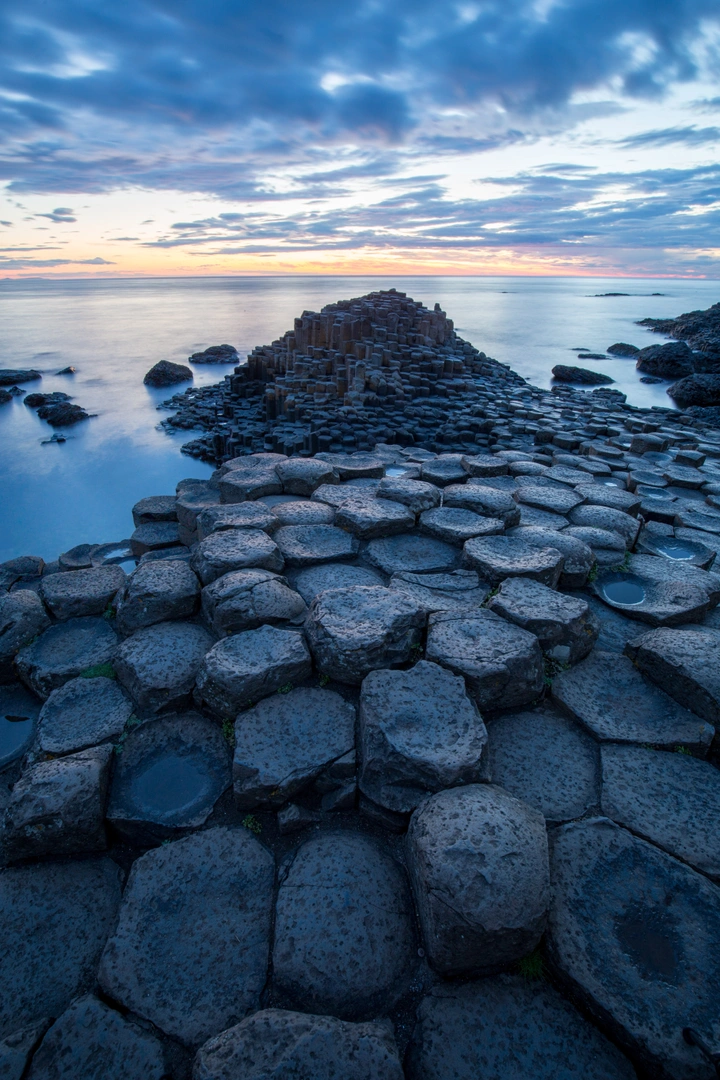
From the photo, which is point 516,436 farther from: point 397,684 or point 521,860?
point 521,860

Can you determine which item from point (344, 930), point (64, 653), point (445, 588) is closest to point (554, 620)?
point (445, 588)

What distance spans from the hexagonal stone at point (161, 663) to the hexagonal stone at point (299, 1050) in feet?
4.43

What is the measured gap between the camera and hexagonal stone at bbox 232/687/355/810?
219 centimetres

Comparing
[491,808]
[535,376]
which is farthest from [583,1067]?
[535,376]

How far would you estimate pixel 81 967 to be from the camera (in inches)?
74.9

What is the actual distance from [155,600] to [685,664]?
276cm

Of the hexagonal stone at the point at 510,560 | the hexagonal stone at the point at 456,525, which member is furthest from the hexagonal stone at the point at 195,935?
the hexagonal stone at the point at 456,525

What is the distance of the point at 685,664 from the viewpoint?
256cm

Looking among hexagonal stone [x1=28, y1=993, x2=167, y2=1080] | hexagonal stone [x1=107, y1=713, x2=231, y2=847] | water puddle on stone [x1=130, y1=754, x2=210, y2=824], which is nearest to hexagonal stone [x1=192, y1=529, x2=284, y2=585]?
hexagonal stone [x1=107, y1=713, x2=231, y2=847]

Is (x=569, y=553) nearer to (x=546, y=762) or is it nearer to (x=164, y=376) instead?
(x=546, y=762)

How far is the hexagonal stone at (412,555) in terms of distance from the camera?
137 inches

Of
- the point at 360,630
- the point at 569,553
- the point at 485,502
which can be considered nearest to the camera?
the point at 360,630

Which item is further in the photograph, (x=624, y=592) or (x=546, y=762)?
(x=624, y=592)

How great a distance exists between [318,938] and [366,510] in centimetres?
260
